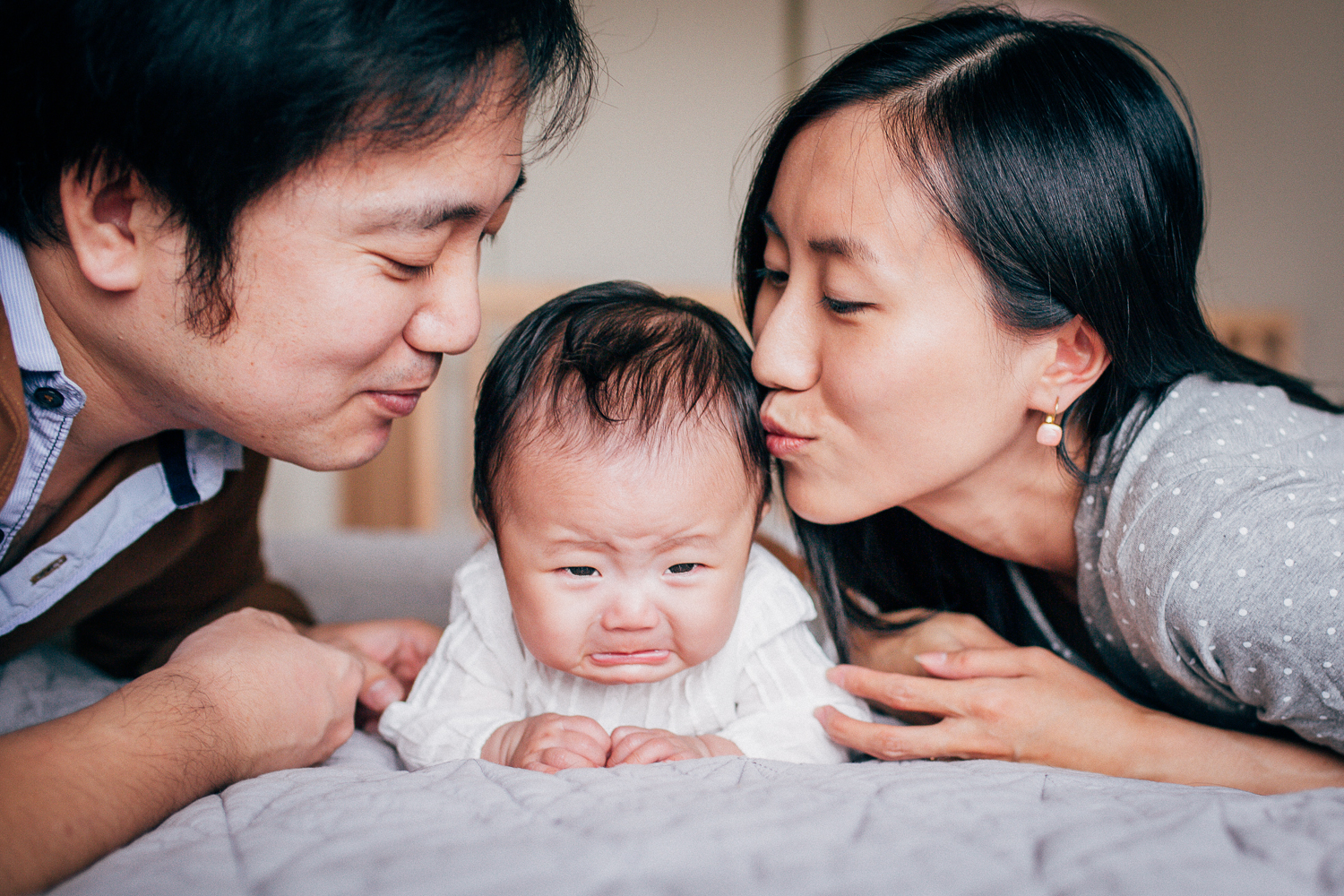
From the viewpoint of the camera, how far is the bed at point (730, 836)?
0.54 meters

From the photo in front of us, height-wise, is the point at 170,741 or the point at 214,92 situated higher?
the point at 214,92

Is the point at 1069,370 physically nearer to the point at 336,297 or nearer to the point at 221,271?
the point at 336,297

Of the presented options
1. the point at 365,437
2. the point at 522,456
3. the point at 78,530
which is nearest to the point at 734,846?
the point at 522,456

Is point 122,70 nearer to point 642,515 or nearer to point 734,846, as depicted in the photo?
point 642,515

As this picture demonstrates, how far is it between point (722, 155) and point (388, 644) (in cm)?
321

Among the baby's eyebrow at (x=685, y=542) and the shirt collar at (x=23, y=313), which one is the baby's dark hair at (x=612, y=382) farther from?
the shirt collar at (x=23, y=313)

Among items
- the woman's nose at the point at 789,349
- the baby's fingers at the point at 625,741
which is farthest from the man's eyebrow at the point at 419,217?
the baby's fingers at the point at 625,741

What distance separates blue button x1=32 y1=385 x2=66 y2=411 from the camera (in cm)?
96

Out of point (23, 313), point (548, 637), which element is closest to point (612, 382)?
point (548, 637)

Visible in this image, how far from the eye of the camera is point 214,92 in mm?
822

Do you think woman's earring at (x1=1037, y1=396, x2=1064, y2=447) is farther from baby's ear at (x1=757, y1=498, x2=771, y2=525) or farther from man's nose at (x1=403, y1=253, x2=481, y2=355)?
man's nose at (x1=403, y1=253, x2=481, y2=355)

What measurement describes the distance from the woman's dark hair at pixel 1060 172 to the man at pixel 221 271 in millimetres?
409

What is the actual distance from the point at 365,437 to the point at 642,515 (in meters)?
0.37

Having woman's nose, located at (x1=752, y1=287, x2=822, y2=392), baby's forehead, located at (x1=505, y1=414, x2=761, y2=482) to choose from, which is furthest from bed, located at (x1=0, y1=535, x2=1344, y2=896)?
woman's nose, located at (x1=752, y1=287, x2=822, y2=392)
